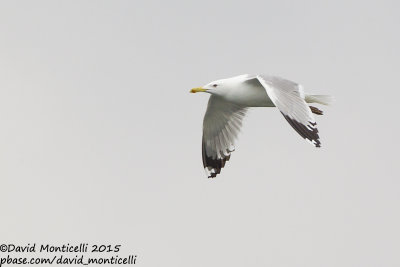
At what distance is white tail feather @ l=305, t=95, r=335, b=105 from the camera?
11.4 metres

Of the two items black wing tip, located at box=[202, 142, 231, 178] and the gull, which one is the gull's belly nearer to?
the gull

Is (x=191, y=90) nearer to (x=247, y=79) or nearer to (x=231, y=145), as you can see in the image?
(x=247, y=79)

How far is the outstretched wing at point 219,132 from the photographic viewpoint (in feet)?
39.6

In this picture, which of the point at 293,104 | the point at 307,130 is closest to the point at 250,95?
the point at 293,104

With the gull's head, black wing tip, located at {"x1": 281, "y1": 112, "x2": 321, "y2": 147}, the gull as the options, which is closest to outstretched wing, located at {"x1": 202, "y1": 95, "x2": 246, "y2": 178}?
the gull

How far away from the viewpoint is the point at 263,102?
10922 millimetres

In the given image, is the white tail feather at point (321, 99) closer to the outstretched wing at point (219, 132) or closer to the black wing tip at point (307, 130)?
the outstretched wing at point (219, 132)

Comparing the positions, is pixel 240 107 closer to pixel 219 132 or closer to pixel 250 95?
pixel 219 132

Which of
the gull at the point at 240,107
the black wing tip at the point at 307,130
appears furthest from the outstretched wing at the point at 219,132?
the black wing tip at the point at 307,130

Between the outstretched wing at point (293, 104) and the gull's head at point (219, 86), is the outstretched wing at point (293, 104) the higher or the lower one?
the lower one

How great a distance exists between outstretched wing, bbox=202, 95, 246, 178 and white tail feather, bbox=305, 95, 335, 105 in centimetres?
103

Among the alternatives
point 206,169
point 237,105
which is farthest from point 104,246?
point 237,105

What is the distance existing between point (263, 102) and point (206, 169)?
200 cm

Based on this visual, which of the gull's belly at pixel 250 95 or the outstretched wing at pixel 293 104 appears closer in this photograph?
the outstretched wing at pixel 293 104
